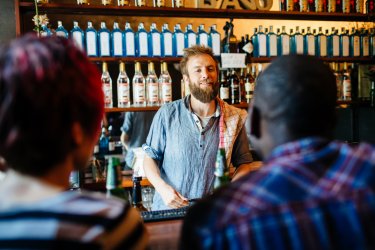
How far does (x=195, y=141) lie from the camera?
2527mm

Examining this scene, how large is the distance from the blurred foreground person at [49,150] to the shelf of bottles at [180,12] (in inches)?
Result: 108

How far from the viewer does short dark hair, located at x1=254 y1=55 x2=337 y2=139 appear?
2.90ft

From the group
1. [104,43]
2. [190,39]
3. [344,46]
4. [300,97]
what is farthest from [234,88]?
[300,97]

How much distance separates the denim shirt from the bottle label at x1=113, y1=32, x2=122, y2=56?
1123 mm

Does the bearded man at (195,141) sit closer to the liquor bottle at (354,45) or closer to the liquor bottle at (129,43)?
the liquor bottle at (129,43)

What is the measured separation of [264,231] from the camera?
783mm

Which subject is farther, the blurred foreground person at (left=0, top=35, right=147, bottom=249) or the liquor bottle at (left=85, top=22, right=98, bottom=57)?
the liquor bottle at (left=85, top=22, right=98, bottom=57)

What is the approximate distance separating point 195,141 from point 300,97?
5.46ft

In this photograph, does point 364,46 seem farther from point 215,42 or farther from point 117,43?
point 117,43

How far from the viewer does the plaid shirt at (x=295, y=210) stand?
0.78 meters

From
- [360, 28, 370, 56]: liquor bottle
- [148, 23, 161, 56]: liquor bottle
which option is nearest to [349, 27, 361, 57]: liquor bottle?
[360, 28, 370, 56]: liquor bottle

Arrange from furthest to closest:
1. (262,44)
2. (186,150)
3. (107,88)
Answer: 1. (262,44)
2. (107,88)
3. (186,150)

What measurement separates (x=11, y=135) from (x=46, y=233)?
0.19 metres

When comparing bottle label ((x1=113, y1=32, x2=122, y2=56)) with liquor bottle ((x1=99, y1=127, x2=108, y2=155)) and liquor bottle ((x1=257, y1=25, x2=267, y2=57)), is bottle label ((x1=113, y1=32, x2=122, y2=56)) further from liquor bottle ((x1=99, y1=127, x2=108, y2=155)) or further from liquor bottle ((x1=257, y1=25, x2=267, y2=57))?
liquor bottle ((x1=257, y1=25, x2=267, y2=57))
